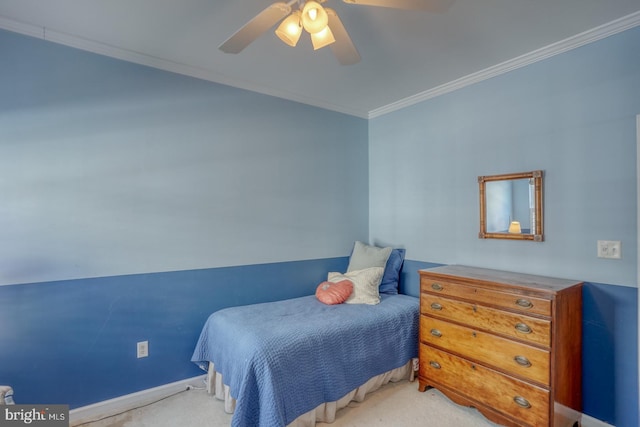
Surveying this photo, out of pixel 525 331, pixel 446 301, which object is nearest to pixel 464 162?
pixel 446 301

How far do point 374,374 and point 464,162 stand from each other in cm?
187

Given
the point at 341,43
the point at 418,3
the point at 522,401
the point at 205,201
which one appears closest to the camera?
the point at 418,3

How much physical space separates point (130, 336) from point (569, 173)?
323 cm

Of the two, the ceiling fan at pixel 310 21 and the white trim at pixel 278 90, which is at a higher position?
the white trim at pixel 278 90

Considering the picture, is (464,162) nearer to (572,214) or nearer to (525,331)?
(572,214)

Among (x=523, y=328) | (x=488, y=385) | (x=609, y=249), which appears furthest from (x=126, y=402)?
(x=609, y=249)

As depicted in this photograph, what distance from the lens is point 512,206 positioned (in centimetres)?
245

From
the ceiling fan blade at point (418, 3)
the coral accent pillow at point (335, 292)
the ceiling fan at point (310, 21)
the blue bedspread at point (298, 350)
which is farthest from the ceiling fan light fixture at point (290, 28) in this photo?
the coral accent pillow at point (335, 292)

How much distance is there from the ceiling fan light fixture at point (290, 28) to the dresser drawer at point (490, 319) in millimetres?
1947

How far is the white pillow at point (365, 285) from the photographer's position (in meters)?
2.73

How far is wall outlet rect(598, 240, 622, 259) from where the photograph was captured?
1963mm

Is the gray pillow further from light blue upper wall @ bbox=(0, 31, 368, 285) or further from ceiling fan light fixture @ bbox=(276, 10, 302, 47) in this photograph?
ceiling fan light fixture @ bbox=(276, 10, 302, 47)

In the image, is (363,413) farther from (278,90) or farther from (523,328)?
(278,90)

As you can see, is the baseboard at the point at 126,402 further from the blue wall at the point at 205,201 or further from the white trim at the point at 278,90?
the white trim at the point at 278,90
